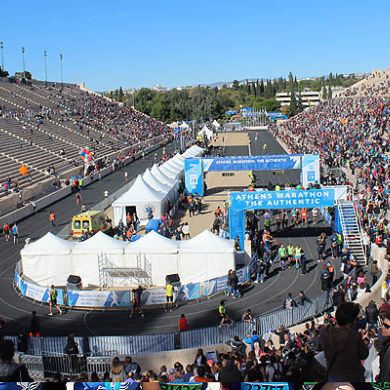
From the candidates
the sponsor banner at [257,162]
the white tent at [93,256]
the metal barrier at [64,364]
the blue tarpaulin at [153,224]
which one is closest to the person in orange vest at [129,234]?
the blue tarpaulin at [153,224]

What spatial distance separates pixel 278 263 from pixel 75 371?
1001cm

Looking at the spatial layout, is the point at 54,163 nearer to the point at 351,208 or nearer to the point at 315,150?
the point at 315,150

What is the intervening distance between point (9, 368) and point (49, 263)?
45.6 ft

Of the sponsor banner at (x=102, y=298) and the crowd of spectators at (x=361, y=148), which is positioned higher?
the crowd of spectators at (x=361, y=148)

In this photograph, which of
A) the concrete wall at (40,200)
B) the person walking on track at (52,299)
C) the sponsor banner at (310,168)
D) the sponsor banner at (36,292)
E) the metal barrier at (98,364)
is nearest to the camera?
the metal barrier at (98,364)

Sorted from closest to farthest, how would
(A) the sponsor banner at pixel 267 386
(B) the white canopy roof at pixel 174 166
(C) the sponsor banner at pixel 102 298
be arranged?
(A) the sponsor banner at pixel 267 386, (C) the sponsor banner at pixel 102 298, (B) the white canopy roof at pixel 174 166

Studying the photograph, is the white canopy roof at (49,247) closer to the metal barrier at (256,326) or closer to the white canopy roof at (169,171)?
the metal barrier at (256,326)

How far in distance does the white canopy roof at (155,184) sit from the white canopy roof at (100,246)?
37.0 ft

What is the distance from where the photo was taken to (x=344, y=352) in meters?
4.58

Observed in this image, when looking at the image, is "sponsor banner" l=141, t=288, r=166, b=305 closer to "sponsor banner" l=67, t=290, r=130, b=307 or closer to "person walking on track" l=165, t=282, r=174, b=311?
"person walking on track" l=165, t=282, r=174, b=311

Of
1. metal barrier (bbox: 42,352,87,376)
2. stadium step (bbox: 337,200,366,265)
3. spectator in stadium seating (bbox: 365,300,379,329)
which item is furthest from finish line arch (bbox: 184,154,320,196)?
metal barrier (bbox: 42,352,87,376)

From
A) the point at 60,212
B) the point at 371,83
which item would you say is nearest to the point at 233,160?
the point at 60,212

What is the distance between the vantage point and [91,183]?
1752 inches

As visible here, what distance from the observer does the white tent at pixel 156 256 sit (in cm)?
1816
